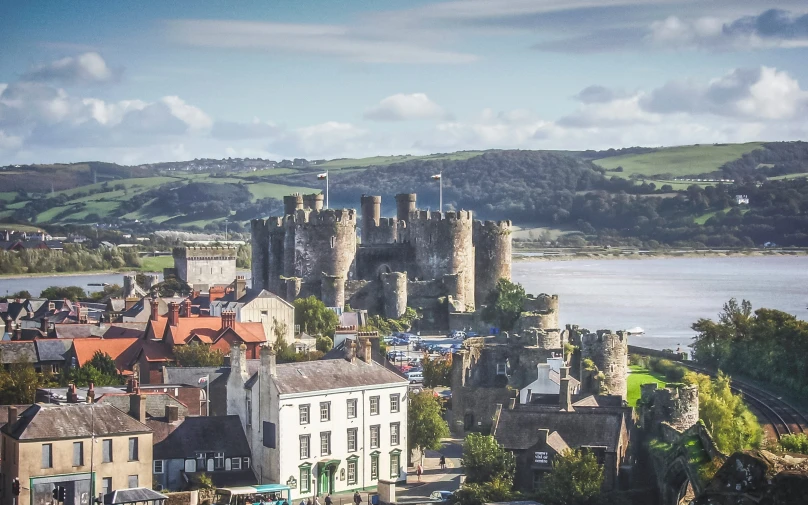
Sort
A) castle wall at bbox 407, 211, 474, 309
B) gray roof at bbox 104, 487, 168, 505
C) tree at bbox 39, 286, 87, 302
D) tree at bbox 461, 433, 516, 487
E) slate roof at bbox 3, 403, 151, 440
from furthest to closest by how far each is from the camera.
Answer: tree at bbox 39, 286, 87, 302 < castle wall at bbox 407, 211, 474, 309 < tree at bbox 461, 433, 516, 487 < slate roof at bbox 3, 403, 151, 440 < gray roof at bbox 104, 487, 168, 505

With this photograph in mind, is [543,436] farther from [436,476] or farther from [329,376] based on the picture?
[329,376]

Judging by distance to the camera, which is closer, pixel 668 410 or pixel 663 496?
pixel 663 496

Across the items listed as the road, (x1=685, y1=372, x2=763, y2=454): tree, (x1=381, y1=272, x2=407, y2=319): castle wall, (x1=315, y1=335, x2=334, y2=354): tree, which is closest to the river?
(x1=381, y1=272, x2=407, y2=319): castle wall

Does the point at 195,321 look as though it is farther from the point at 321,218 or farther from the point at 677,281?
the point at 677,281

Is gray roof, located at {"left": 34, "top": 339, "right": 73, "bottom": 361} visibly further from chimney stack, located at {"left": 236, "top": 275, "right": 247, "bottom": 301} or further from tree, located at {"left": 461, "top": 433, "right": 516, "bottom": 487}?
tree, located at {"left": 461, "top": 433, "right": 516, "bottom": 487}

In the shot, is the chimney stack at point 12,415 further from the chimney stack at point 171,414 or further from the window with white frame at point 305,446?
the window with white frame at point 305,446

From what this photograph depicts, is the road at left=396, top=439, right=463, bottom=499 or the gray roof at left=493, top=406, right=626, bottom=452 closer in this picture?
the gray roof at left=493, top=406, right=626, bottom=452

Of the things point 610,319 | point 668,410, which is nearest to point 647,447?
point 668,410
